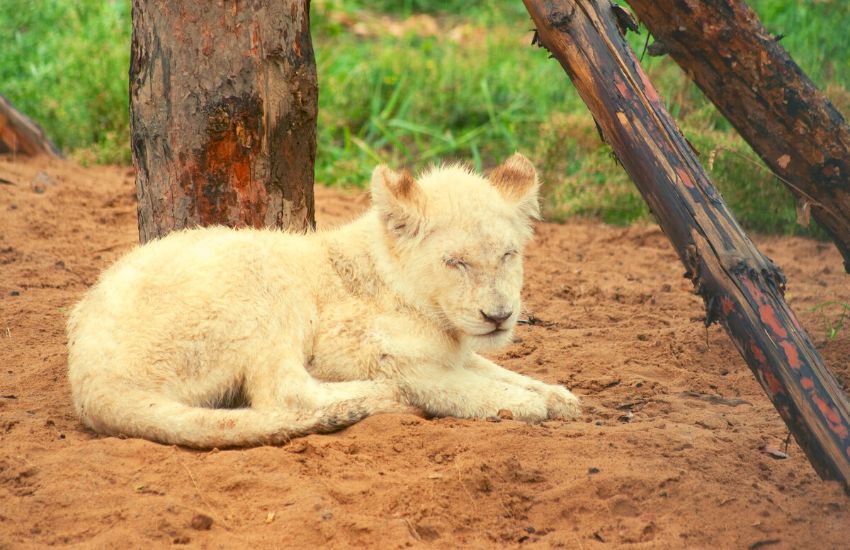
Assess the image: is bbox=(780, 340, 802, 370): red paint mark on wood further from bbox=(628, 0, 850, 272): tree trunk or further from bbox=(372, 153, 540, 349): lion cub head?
bbox=(628, 0, 850, 272): tree trunk

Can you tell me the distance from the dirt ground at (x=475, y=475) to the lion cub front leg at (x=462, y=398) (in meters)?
0.14

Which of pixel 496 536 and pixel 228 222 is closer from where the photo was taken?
pixel 496 536

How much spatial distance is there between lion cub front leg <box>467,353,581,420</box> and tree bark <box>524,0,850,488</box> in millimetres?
1120

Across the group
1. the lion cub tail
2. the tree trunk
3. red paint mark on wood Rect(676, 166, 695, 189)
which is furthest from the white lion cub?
the tree trunk

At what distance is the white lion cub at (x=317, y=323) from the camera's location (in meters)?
4.67

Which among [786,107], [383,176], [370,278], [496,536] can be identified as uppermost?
[786,107]

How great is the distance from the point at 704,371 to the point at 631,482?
2.03m

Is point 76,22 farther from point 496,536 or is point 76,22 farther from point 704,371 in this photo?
point 496,536

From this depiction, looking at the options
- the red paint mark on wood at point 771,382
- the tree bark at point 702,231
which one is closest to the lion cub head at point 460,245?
the tree bark at point 702,231

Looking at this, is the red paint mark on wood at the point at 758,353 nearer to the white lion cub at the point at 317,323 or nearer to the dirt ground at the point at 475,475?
the dirt ground at the point at 475,475

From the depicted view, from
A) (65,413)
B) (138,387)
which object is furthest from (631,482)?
(65,413)

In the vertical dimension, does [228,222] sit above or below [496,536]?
above

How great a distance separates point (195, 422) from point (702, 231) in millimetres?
2365

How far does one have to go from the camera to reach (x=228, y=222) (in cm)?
589
